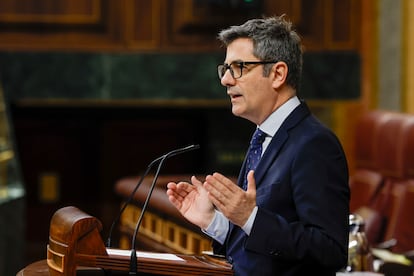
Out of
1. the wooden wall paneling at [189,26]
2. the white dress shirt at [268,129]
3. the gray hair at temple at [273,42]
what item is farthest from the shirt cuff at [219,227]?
the wooden wall paneling at [189,26]

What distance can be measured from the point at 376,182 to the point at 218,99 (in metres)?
1.62

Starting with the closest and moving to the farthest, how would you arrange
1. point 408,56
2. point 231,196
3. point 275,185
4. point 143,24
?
point 231,196 < point 275,185 < point 408,56 < point 143,24

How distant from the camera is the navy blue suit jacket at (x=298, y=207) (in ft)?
7.24

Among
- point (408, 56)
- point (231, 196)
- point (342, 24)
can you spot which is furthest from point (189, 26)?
point (231, 196)

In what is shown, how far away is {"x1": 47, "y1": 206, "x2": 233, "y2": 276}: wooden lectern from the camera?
2254 millimetres

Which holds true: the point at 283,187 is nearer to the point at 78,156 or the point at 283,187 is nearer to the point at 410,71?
the point at 410,71

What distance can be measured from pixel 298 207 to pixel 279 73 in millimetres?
317

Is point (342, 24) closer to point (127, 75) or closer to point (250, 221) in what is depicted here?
point (127, 75)

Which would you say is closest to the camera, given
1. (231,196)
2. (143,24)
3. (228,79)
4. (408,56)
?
(231,196)

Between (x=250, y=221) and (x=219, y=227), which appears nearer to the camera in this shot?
(x=250, y=221)

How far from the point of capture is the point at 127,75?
6312mm

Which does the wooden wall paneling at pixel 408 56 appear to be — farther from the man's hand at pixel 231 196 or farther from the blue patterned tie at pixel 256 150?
the man's hand at pixel 231 196

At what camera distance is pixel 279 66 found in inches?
93.0

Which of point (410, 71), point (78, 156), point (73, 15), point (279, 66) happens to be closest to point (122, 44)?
point (73, 15)
